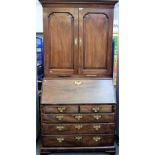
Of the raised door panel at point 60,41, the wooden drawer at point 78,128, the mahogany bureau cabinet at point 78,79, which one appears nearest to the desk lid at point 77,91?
the mahogany bureau cabinet at point 78,79

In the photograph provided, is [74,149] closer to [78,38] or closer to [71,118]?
[71,118]

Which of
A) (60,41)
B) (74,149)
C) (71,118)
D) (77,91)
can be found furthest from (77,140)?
(60,41)

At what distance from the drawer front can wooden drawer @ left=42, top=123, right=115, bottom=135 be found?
0.05m

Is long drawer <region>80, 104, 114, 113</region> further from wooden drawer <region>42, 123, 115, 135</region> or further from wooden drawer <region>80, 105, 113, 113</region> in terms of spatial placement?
wooden drawer <region>42, 123, 115, 135</region>

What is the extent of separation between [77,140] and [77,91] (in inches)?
21.6

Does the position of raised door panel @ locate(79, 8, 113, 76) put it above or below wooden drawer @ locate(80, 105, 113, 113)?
above

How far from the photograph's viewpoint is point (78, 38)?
2.28 metres

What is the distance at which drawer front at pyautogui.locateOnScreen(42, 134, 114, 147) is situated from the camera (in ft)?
7.47

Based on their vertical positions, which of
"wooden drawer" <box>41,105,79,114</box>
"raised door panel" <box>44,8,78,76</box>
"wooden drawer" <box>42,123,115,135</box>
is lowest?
"wooden drawer" <box>42,123,115,135</box>

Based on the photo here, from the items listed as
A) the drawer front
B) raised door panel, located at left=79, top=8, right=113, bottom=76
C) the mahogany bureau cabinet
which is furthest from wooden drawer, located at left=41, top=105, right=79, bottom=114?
raised door panel, located at left=79, top=8, right=113, bottom=76

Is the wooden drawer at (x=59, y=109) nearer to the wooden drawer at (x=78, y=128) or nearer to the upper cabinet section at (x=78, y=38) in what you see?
the wooden drawer at (x=78, y=128)
